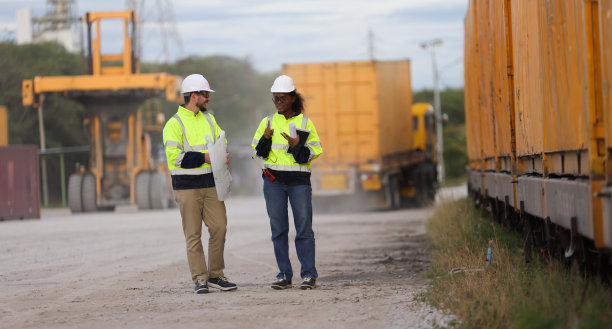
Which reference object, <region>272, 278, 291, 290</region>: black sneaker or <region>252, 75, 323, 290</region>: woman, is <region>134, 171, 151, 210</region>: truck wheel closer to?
<region>252, 75, 323, 290</region>: woman

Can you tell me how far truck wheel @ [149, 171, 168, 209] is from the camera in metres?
31.9

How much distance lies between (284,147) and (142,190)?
22.6m

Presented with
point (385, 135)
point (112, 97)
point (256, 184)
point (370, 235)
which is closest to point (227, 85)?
point (256, 184)

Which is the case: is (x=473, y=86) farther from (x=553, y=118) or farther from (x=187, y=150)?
(x=553, y=118)

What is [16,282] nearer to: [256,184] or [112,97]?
[112,97]

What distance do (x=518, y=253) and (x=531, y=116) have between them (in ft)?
8.03

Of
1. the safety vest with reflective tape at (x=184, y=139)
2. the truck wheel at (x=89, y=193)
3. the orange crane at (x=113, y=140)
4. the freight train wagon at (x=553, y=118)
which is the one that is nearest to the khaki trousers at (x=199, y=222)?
the safety vest with reflective tape at (x=184, y=139)

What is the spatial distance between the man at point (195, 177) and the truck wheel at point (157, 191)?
22.2m

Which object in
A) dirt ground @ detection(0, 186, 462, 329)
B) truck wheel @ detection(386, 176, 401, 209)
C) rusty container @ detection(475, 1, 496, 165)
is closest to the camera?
dirt ground @ detection(0, 186, 462, 329)

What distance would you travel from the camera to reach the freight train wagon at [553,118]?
6.10 metres

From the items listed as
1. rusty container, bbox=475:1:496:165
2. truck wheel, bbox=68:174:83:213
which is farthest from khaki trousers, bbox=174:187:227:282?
truck wheel, bbox=68:174:83:213

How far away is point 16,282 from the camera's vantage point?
11297 millimetres

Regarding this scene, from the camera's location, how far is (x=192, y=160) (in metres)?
9.66

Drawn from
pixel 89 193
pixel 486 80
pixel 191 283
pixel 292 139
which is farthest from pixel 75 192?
pixel 292 139
